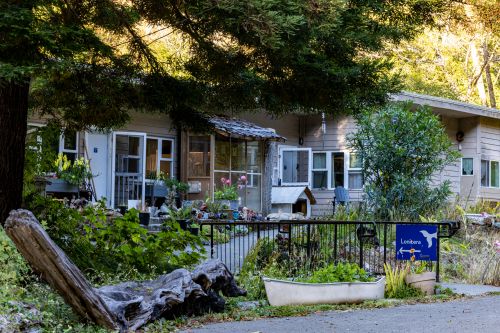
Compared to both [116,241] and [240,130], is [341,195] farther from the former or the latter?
[116,241]

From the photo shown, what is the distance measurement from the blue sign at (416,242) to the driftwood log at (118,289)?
3084 mm

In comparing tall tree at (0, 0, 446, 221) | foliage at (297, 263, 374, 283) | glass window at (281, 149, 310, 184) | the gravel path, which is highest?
tall tree at (0, 0, 446, 221)

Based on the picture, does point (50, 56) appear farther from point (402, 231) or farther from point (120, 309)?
point (402, 231)

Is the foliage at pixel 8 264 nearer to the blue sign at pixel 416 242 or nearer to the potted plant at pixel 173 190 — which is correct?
the blue sign at pixel 416 242

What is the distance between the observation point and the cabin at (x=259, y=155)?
66.0 feet

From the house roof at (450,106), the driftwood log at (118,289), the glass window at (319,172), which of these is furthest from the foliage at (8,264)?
the glass window at (319,172)

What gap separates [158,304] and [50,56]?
2806 millimetres

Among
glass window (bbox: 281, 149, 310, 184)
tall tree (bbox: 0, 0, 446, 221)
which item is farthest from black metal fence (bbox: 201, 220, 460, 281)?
glass window (bbox: 281, 149, 310, 184)

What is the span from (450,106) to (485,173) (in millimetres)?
4949

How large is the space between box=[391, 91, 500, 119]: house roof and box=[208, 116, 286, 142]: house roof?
4.30 meters

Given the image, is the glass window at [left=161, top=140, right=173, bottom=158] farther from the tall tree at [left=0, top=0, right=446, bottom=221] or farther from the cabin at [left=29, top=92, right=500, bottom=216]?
the tall tree at [left=0, top=0, right=446, bottom=221]

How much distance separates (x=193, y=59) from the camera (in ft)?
35.5

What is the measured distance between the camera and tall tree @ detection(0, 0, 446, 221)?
24.4 ft

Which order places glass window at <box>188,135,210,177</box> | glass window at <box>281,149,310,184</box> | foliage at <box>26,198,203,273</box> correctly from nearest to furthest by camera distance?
foliage at <box>26,198,203,273</box>, glass window at <box>188,135,210,177</box>, glass window at <box>281,149,310,184</box>
